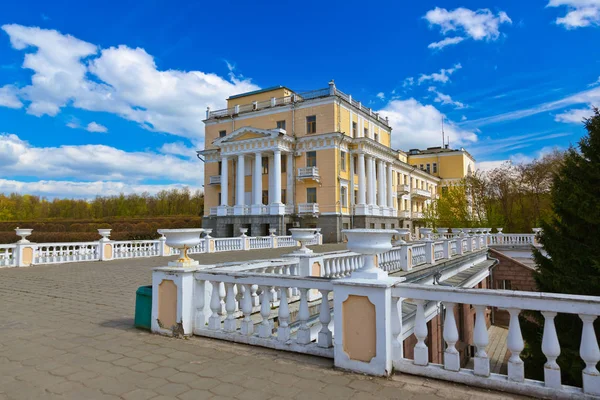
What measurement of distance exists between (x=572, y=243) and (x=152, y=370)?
20.8 ft

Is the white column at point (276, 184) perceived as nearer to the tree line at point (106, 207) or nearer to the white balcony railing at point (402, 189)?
the white balcony railing at point (402, 189)

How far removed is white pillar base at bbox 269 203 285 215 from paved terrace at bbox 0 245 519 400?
27.9 metres

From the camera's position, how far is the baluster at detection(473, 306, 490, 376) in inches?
126

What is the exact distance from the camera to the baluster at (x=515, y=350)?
3092 mm

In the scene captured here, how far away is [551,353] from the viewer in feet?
9.93

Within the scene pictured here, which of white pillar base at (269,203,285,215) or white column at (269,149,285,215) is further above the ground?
white column at (269,149,285,215)

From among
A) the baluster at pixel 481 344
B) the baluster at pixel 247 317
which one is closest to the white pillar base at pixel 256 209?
the baluster at pixel 247 317

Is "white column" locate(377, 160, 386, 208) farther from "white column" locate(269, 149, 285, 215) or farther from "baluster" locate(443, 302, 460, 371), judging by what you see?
"baluster" locate(443, 302, 460, 371)

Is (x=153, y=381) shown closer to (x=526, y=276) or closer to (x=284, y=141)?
(x=526, y=276)

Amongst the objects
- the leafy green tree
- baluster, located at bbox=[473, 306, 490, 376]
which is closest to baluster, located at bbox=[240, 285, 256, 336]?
baluster, located at bbox=[473, 306, 490, 376]

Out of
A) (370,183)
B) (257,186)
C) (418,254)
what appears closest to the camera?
(418,254)

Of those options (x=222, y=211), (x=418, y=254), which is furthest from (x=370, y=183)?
(x=418, y=254)

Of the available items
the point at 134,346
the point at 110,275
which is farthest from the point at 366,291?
the point at 110,275

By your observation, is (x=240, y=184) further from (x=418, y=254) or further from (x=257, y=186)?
(x=418, y=254)
